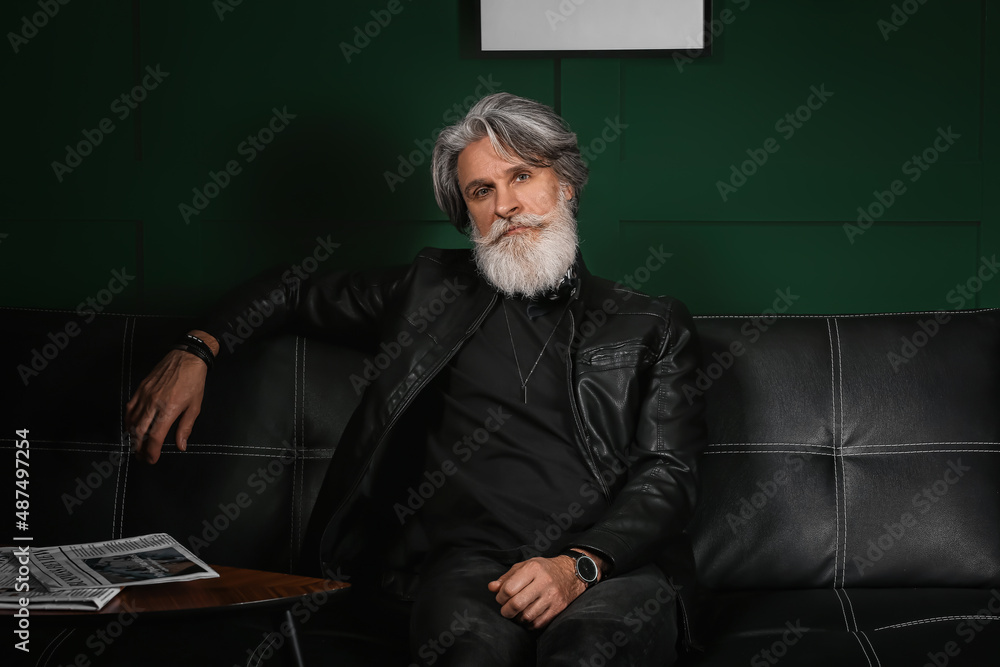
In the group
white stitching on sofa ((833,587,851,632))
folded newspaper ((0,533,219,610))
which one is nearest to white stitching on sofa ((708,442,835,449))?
white stitching on sofa ((833,587,851,632))

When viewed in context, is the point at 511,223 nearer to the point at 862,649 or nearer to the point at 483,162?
the point at 483,162

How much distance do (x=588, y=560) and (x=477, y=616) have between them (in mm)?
241

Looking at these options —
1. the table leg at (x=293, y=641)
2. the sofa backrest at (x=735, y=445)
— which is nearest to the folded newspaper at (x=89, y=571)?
the table leg at (x=293, y=641)

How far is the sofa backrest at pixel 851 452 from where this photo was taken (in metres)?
1.96

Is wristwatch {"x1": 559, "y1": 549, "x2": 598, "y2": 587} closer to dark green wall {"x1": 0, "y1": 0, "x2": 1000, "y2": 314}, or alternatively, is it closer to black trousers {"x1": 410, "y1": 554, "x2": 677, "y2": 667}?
black trousers {"x1": 410, "y1": 554, "x2": 677, "y2": 667}

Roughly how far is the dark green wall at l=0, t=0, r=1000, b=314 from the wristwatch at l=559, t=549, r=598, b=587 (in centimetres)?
117

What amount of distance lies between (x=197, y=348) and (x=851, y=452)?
1.53 meters

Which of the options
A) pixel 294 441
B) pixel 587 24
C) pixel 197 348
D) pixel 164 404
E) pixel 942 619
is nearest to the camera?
pixel 942 619

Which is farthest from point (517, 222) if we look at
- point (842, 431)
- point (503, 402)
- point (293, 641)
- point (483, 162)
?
point (293, 641)

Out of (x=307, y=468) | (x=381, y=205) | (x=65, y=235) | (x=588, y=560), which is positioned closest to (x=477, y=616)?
(x=588, y=560)

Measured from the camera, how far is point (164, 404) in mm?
1834

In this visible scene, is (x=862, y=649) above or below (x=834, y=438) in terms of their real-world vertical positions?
below

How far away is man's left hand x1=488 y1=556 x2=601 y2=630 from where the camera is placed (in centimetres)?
151

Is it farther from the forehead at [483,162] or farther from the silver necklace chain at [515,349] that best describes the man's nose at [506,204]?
the silver necklace chain at [515,349]
